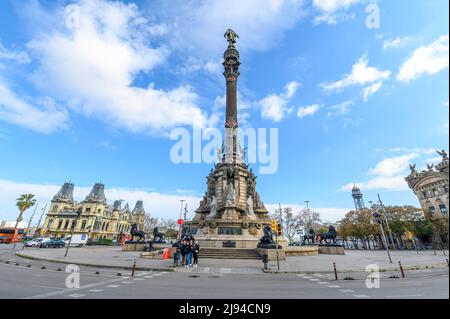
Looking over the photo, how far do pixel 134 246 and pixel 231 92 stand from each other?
35935mm

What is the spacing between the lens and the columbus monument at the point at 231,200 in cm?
2906

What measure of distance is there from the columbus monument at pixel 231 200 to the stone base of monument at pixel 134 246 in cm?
768

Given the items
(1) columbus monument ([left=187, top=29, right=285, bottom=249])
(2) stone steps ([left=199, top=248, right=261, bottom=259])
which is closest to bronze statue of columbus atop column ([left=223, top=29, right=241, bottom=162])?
(1) columbus monument ([left=187, top=29, right=285, bottom=249])

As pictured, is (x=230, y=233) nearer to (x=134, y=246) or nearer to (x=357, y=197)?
(x=134, y=246)

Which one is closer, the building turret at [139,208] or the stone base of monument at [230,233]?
the stone base of monument at [230,233]

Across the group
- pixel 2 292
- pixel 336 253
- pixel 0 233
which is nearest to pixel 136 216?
pixel 0 233

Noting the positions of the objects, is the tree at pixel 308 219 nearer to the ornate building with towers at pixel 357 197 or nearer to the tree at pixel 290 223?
the tree at pixel 290 223

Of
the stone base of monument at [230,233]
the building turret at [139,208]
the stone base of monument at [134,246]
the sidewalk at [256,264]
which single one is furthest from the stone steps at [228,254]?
the building turret at [139,208]

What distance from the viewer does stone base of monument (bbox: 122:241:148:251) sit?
30977 mm

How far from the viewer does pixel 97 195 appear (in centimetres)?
9281

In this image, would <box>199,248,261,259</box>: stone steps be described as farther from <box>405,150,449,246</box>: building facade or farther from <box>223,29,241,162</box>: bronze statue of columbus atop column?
<box>223,29,241,162</box>: bronze statue of columbus atop column
